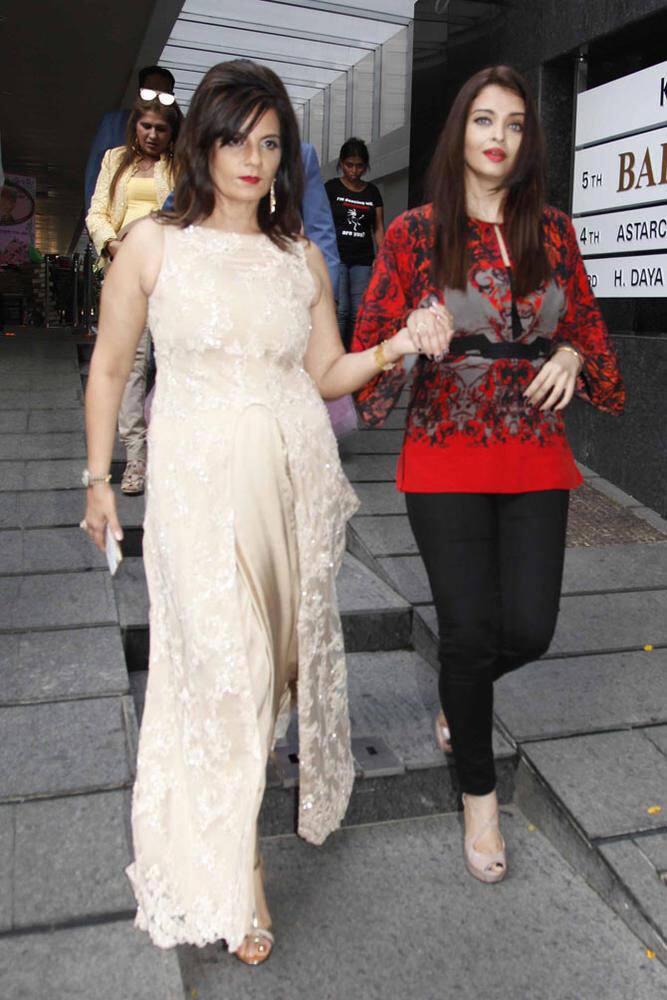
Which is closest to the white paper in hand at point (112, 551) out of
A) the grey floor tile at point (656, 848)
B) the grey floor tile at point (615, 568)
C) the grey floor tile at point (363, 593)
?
the grey floor tile at point (656, 848)

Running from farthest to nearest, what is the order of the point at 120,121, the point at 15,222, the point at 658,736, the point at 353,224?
the point at 15,222, the point at 353,224, the point at 120,121, the point at 658,736

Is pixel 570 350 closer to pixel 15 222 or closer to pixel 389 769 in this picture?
pixel 389 769

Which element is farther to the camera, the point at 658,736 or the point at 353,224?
the point at 353,224

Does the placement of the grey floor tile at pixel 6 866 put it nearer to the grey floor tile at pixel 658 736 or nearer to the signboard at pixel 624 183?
the grey floor tile at pixel 658 736

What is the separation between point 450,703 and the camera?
8.52 feet

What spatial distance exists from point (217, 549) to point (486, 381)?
0.83 meters

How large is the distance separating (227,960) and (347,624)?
1680mm

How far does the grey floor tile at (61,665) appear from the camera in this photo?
126 inches

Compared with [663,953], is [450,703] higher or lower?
higher

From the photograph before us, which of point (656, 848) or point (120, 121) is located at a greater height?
point (120, 121)

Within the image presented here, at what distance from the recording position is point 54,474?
5.44m

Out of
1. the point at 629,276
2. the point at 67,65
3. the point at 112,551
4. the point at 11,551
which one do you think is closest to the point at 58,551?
the point at 11,551

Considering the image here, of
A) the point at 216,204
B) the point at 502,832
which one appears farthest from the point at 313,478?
the point at 502,832

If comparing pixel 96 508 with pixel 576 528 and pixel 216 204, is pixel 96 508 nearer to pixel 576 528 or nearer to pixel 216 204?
pixel 216 204
